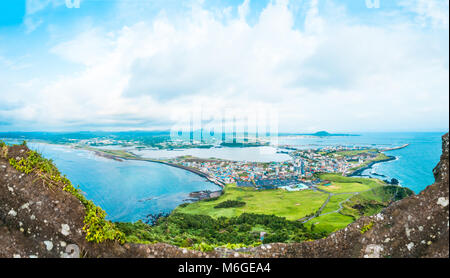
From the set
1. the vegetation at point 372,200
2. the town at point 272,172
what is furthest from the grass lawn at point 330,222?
the town at point 272,172

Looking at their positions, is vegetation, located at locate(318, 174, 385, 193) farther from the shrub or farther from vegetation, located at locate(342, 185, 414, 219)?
the shrub

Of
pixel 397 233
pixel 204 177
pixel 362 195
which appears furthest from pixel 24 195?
pixel 204 177

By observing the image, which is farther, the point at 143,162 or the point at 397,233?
the point at 143,162

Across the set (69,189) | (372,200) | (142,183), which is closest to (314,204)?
(372,200)

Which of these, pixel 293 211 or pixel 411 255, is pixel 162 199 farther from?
pixel 411 255

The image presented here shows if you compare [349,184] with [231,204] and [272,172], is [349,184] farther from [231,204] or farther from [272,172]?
[231,204]

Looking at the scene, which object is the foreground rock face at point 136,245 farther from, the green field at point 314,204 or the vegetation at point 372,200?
the vegetation at point 372,200
